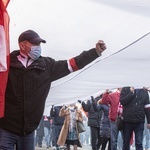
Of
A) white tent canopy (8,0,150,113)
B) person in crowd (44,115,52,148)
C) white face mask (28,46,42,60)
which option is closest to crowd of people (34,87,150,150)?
white tent canopy (8,0,150,113)

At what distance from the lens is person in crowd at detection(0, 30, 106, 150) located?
3.90 metres

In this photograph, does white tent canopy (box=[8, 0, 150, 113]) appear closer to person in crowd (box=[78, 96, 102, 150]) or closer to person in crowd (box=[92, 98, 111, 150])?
person in crowd (box=[92, 98, 111, 150])

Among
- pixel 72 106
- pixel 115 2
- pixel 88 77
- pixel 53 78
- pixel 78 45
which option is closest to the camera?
pixel 115 2

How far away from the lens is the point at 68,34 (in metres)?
4.72

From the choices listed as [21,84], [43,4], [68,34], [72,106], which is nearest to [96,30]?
[68,34]

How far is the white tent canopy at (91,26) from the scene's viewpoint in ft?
13.1

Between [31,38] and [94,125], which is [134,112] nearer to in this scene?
[94,125]

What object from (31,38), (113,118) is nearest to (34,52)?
(31,38)

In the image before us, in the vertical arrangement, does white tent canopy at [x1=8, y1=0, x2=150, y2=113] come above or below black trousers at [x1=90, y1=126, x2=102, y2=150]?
above

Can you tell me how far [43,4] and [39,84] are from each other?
31.2 inches

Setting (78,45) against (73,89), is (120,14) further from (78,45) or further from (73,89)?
(73,89)

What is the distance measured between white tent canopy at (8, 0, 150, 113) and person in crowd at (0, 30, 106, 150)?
34 centimetres

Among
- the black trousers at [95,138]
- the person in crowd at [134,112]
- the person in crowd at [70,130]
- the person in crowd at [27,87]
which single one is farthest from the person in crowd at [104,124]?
the person in crowd at [27,87]

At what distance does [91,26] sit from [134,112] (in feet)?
12.2
